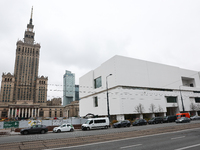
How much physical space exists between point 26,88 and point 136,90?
124625 millimetres

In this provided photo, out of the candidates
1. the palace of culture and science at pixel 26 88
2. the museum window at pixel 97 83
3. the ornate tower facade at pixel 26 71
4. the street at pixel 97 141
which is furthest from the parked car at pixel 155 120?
the ornate tower facade at pixel 26 71

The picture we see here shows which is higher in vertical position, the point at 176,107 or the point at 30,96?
the point at 30,96

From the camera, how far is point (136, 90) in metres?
49.0

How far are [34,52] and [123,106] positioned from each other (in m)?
139

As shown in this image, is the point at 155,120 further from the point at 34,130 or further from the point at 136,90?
the point at 34,130

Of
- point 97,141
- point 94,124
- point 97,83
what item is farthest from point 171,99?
point 97,141

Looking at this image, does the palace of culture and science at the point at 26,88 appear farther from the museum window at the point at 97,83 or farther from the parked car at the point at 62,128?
the parked car at the point at 62,128

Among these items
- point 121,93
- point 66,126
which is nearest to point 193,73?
point 121,93

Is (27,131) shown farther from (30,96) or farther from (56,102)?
(56,102)

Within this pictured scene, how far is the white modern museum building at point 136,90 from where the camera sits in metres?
47.1

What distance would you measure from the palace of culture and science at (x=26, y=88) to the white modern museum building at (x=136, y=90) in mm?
80434

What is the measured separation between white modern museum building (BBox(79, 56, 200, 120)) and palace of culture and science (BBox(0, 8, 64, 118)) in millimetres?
80434

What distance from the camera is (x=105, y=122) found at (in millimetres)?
27797

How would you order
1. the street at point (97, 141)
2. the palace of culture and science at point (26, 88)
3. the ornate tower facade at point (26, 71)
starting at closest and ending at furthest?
the street at point (97, 141) < the palace of culture and science at point (26, 88) < the ornate tower facade at point (26, 71)
